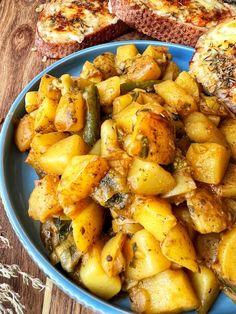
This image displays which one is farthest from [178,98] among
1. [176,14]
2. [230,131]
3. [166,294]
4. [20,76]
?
[20,76]

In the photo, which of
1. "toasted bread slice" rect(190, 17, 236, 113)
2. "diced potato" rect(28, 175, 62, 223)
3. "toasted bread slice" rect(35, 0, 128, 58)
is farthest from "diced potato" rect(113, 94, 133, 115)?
"toasted bread slice" rect(35, 0, 128, 58)

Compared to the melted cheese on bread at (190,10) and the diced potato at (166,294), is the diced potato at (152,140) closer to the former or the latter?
the diced potato at (166,294)

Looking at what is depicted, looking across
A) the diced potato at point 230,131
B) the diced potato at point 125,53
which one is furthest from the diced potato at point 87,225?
the diced potato at point 125,53

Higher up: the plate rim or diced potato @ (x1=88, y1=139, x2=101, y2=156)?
diced potato @ (x1=88, y1=139, x2=101, y2=156)

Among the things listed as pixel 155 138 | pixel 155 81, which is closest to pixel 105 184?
pixel 155 138

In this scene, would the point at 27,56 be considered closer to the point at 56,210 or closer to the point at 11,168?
the point at 11,168

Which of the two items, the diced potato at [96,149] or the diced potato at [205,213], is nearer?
the diced potato at [205,213]

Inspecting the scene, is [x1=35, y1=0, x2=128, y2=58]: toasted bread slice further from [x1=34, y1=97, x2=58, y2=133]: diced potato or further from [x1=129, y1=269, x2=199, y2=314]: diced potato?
[x1=129, y1=269, x2=199, y2=314]: diced potato
